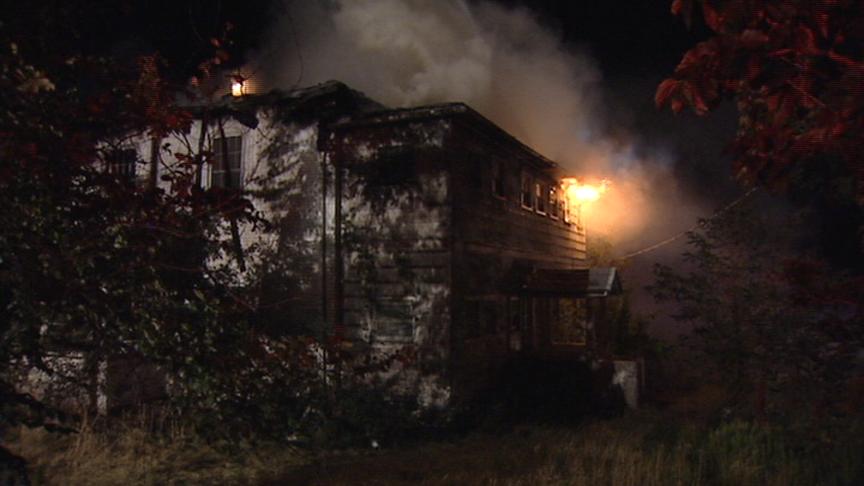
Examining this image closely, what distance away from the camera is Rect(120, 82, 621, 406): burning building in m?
14.0

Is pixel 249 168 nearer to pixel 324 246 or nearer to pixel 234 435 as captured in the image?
pixel 324 246

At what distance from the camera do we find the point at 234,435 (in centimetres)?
598

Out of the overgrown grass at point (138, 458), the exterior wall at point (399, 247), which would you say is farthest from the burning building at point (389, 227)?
the overgrown grass at point (138, 458)

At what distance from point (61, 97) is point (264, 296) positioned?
9.29 meters

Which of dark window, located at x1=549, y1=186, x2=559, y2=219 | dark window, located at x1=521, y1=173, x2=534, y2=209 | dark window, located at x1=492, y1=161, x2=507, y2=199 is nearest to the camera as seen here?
dark window, located at x1=492, y1=161, x2=507, y2=199

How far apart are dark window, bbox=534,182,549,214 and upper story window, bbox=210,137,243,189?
8.61 meters

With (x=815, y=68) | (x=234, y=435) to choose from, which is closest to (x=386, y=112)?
(x=234, y=435)

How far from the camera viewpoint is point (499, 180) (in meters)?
16.8

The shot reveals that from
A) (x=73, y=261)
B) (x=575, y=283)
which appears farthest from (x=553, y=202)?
(x=73, y=261)

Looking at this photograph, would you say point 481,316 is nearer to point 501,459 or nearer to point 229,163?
point 501,459

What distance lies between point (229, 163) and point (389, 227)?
15.9 ft

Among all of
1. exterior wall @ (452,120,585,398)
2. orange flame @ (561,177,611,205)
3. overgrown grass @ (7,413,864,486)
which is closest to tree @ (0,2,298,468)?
overgrown grass @ (7,413,864,486)

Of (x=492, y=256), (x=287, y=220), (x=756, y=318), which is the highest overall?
(x=287, y=220)

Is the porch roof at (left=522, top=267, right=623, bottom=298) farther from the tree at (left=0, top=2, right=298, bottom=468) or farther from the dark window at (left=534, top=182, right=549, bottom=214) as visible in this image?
the tree at (left=0, top=2, right=298, bottom=468)
